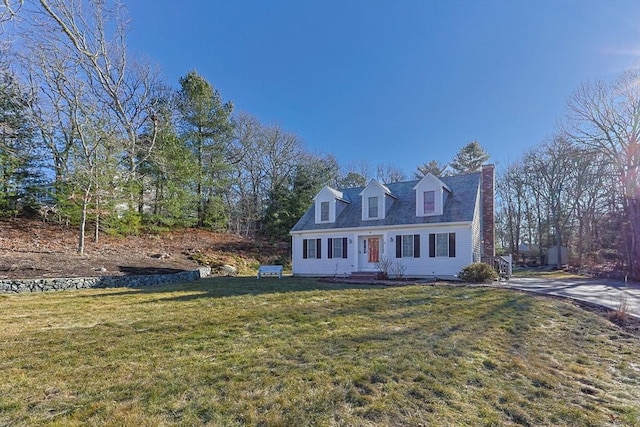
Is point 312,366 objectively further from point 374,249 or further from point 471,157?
point 471,157

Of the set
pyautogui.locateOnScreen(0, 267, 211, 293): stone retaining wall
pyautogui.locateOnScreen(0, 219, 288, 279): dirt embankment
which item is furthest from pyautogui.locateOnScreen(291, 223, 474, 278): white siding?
pyautogui.locateOnScreen(0, 267, 211, 293): stone retaining wall

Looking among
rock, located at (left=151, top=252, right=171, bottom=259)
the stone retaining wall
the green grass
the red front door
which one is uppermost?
the red front door

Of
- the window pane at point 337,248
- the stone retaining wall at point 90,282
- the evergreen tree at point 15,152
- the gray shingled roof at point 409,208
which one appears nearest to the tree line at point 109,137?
the evergreen tree at point 15,152

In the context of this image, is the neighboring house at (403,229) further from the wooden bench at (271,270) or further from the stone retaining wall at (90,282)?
the stone retaining wall at (90,282)

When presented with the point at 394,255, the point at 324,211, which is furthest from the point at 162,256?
the point at 394,255

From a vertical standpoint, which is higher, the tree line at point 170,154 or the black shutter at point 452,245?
the tree line at point 170,154

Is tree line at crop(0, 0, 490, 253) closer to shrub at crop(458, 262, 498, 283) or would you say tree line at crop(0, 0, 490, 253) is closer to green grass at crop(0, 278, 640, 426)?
green grass at crop(0, 278, 640, 426)

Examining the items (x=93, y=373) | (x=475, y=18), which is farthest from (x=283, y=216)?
(x=93, y=373)

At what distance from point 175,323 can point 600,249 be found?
27390 mm

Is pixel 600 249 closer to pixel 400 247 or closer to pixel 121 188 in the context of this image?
pixel 400 247

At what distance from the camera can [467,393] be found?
371 centimetres

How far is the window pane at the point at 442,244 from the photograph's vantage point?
581 inches

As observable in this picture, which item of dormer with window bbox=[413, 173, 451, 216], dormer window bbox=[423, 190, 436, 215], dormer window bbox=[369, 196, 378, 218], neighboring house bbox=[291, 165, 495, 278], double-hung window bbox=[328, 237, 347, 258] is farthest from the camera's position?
double-hung window bbox=[328, 237, 347, 258]

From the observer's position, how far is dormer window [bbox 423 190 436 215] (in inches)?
611
